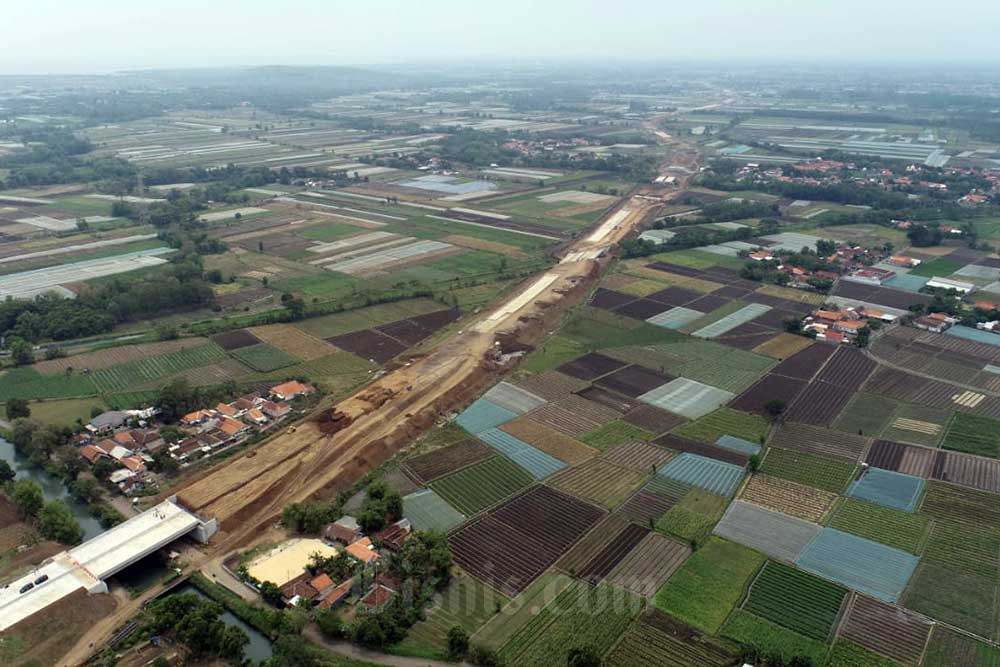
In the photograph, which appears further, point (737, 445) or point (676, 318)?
point (676, 318)

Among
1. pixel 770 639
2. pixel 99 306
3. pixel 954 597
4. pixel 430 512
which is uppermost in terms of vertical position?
pixel 99 306

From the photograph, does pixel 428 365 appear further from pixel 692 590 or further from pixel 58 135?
pixel 58 135

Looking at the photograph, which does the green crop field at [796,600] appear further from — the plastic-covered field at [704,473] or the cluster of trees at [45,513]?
the cluster of trees at [45,513]

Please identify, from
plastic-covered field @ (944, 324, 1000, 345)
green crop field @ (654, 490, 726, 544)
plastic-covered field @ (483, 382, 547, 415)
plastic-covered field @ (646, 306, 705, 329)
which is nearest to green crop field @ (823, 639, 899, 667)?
green crop field @ (654, 490, 726, 544)

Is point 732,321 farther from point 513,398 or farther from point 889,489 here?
point 889,489

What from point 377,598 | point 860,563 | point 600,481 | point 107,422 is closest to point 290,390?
point 107,422

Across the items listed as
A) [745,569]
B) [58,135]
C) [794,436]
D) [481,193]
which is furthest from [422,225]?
[58,135]
